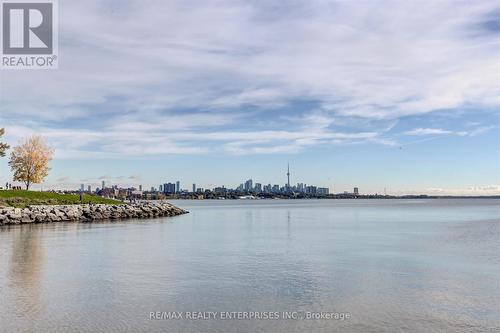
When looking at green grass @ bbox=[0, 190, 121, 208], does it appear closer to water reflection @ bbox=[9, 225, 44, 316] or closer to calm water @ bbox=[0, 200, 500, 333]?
water reflection @ bbox=[9, 225, 44, 316]

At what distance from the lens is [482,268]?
20.9 metres

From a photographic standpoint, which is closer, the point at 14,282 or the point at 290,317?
the point at 290,317

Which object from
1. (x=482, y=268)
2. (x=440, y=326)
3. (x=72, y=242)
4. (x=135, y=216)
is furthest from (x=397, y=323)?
(x=135, y=216)

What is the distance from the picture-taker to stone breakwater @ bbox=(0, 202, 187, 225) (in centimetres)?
5072

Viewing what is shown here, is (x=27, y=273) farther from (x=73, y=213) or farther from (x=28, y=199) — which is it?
(x=28, y=199)

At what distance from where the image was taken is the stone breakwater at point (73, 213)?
50.7m

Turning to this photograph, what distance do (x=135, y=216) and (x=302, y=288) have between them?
54.8 m

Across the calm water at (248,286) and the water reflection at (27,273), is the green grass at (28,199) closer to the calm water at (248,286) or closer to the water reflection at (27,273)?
the water reflection at (27,273)

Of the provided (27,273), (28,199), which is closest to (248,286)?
(27,273)

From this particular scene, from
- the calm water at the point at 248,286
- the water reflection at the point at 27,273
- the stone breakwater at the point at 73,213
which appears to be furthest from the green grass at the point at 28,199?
the calm water at the point at 248,286

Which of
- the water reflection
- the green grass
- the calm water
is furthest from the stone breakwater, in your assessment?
the calm water

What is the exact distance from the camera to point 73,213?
58.4 m

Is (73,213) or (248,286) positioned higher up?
(73,213)

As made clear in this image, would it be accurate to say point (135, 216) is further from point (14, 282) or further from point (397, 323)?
point (397, 323)
